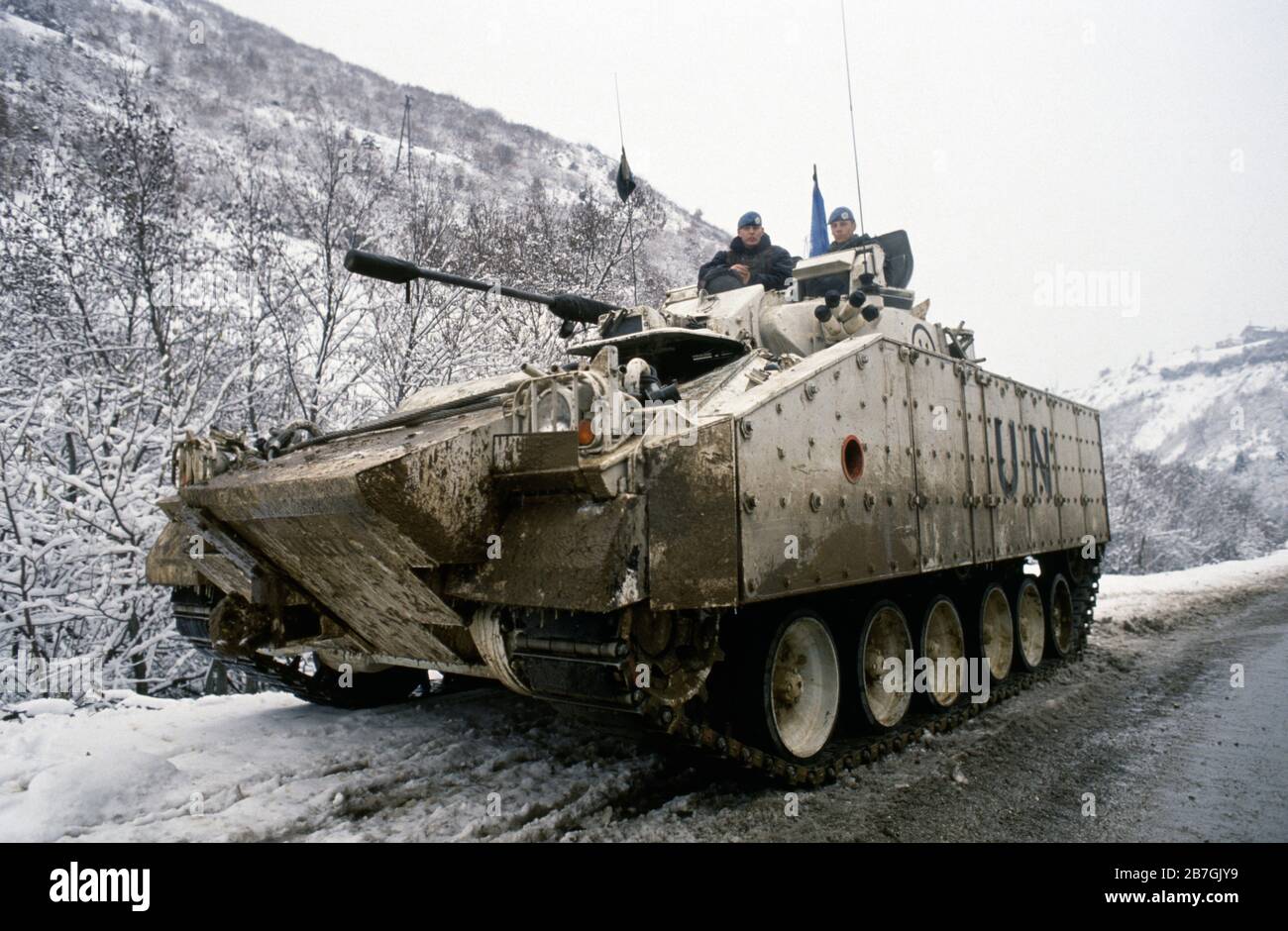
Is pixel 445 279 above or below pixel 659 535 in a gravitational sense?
above

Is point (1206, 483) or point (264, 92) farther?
point (264, 92)

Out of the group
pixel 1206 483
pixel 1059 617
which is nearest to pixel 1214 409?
pixel 1206 483

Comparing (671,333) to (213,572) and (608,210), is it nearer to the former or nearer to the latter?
(213,572)

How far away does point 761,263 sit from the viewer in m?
7.96

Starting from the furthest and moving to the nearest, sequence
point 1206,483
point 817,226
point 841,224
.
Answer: point 1206,483 < point 817,226 < point 841,224

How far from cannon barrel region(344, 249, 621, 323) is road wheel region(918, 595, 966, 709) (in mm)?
3369

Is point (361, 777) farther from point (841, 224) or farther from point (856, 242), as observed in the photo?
point (841, 224)

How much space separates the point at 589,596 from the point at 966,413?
4.10 meters

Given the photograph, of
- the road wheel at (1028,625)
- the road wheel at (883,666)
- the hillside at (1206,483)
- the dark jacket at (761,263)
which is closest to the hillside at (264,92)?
the hillside at (1206,483)

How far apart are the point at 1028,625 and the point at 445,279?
6.34 m

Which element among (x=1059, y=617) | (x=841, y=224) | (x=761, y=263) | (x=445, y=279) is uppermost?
(x=841, y=224)

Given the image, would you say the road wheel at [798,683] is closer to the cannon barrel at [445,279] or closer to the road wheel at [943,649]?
the road wheel at [943,649]

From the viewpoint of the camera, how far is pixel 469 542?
149 inches

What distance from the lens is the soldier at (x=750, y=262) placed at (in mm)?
7664
